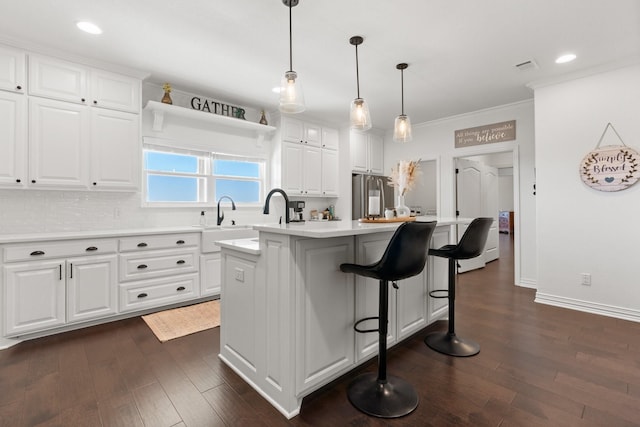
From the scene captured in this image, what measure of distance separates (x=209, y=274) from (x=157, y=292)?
1.93 feet

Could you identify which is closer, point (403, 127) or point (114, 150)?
point (403, 127)

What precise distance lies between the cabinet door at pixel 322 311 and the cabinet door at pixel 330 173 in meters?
3.42

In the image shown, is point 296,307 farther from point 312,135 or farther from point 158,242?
point 312,135

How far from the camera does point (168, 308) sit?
11.3 feet

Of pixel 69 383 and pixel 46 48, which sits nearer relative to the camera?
pixel 69 383

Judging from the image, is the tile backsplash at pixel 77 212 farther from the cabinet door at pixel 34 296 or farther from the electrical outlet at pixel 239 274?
Answer: the electrical outlet at pixel 239 274

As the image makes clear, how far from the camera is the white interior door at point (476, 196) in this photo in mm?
5295

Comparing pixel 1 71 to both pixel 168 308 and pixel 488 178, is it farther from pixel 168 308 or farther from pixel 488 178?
pixel 488 178

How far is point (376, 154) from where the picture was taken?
19.5 feet

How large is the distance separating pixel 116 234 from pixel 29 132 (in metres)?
1.18

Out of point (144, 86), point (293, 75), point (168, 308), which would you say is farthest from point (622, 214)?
point (144, 86)

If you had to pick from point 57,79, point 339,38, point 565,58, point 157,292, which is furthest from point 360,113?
point 57,79

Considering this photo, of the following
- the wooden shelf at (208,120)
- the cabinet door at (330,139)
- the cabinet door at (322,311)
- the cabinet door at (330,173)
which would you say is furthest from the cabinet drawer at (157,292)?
the cabinet door at (330,139)

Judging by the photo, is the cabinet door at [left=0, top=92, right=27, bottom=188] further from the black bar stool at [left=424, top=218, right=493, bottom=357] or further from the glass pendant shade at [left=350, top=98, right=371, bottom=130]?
the black bar stool at [left=424, top=218, right=493, bottom=357]
